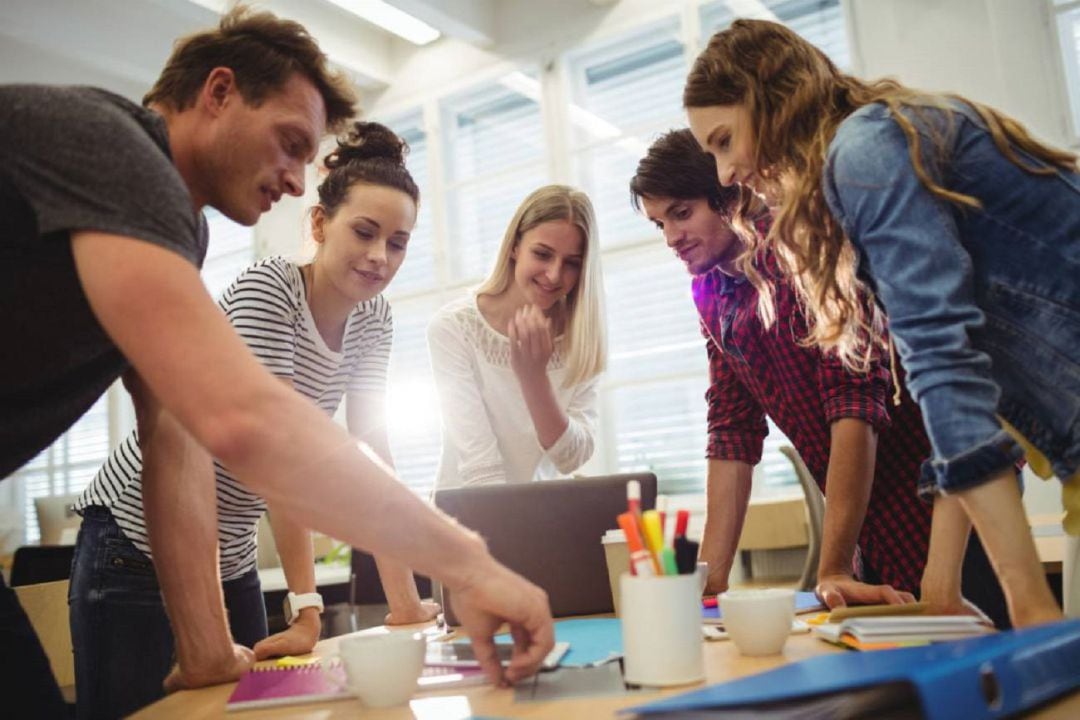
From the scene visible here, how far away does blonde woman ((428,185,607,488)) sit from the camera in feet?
6.05

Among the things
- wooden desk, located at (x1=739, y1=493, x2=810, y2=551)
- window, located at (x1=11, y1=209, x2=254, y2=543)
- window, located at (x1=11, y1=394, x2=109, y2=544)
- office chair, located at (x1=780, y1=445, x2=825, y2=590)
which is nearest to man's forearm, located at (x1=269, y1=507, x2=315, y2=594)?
office chair, located at (x1=780, y1=445, x2=825, y2=590)

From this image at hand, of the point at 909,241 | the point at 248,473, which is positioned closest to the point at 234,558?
the point at 248,473

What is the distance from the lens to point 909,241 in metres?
0.86

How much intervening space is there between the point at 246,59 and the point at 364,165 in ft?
2.01

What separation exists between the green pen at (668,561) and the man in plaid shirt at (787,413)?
51 cm

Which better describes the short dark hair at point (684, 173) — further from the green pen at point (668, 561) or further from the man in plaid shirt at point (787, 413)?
the green pen at point (668, 561)

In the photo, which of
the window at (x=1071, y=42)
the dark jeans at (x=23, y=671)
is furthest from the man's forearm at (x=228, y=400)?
the window at (x=1071, y=42)

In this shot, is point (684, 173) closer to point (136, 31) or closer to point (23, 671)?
point (23, 671)

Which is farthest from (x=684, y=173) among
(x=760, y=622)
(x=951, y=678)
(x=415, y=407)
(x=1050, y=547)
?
(x=415, y=407)

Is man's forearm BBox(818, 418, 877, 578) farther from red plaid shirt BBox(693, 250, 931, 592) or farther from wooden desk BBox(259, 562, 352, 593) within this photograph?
wooden desk BBox(259, 562, 352, 593)

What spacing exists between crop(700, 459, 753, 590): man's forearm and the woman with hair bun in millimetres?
491

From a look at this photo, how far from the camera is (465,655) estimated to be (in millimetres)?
974

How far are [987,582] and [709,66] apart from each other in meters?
0.86

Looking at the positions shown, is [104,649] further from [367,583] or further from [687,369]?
[687,369]
